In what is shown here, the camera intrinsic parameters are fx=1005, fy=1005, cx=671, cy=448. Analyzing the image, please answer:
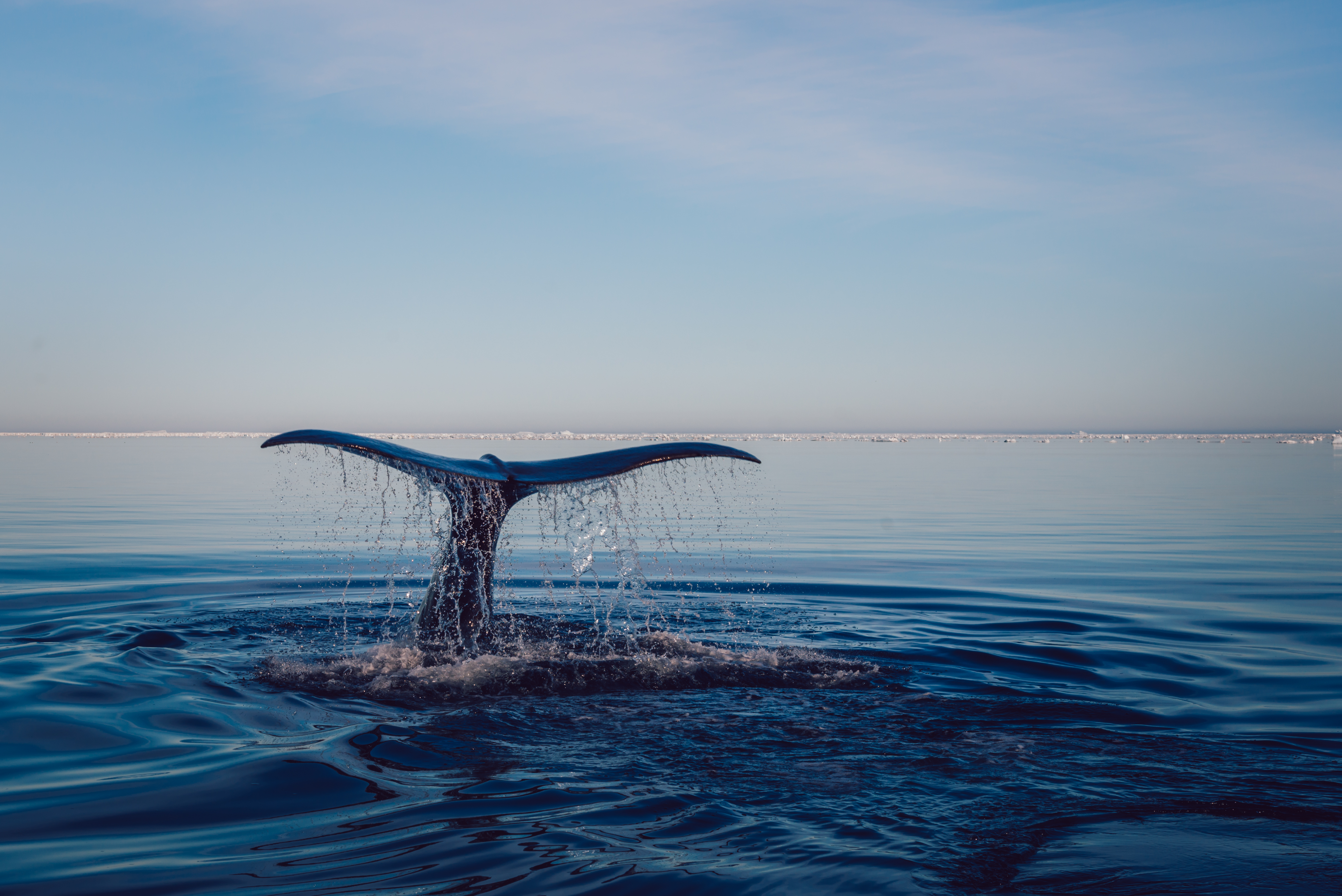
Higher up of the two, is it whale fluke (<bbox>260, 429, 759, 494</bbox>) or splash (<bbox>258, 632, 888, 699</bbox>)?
whale fluke (<bbox>260, 429, 759, 494</bbox>)

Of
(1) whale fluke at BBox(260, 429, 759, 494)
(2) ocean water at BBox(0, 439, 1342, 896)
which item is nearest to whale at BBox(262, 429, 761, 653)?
(1) whale fluke at BBox(260, 429, 759, 494)

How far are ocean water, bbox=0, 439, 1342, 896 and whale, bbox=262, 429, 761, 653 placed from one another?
9.0 inches

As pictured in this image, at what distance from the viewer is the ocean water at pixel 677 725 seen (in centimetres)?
398

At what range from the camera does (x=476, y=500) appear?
7.55m

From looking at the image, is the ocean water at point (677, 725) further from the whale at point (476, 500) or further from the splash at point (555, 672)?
the whale at point (476, 500)

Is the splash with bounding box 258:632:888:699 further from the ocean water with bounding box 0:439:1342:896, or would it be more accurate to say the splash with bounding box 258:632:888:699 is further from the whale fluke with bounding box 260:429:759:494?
the whale fluke with bounding box 260:429:759:494

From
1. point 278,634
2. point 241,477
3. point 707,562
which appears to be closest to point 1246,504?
point 707,562

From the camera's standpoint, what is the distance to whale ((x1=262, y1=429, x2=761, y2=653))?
6.91 metres

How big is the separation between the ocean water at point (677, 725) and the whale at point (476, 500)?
23 centimetres

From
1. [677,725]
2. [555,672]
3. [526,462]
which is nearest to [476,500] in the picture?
[526,462]

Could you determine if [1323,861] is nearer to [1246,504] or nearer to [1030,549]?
[1030,549]

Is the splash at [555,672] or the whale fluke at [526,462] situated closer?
the whale fluke at [526,462]

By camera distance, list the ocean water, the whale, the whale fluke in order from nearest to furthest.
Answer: the ocean water
the whale fluke
the whale

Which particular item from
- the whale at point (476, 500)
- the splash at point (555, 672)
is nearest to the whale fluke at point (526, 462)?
the whale at point (476, 500)
